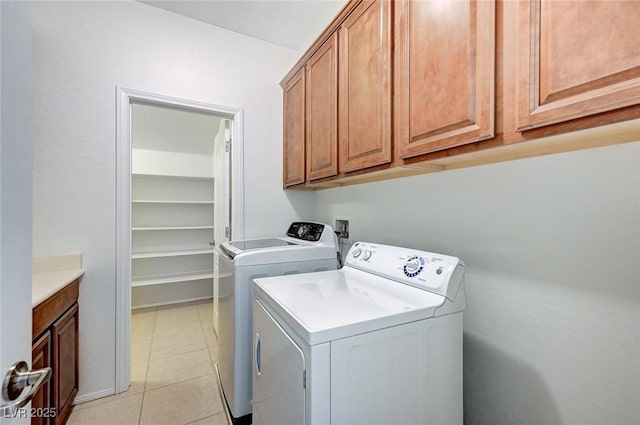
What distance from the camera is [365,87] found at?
136 centimetres

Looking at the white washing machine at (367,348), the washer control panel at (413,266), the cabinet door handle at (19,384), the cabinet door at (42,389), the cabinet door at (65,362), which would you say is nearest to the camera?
the cabinet door handle at (19,384)

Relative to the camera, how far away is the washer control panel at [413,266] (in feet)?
3.33

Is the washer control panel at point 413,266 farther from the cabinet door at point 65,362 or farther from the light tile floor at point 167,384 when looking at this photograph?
the cabinet door at point 65,362

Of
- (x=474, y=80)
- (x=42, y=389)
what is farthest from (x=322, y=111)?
(x=42, y=389)

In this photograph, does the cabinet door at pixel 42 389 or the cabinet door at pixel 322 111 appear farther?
the cabinet door at pixel 322 111

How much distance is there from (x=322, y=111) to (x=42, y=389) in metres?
2.03

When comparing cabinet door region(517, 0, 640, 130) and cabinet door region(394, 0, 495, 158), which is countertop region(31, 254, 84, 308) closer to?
cabinet door region(394, 0, 495, 158)

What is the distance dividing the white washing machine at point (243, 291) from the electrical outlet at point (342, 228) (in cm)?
21

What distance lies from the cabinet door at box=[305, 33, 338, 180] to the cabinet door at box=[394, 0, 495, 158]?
50 cm

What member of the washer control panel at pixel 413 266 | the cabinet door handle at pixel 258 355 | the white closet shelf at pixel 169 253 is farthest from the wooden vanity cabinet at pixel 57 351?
the white closet shelf at pixel 169 253

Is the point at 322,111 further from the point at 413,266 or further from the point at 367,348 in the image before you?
the point at 367,348

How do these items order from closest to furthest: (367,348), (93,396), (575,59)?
(575,59), (367,348), (93,396)

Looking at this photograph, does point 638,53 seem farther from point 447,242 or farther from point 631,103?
point 447,242

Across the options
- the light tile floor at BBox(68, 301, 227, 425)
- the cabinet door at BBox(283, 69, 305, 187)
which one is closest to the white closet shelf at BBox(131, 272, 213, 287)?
the light tile floor at BBox(68, 301, 227, 425)
